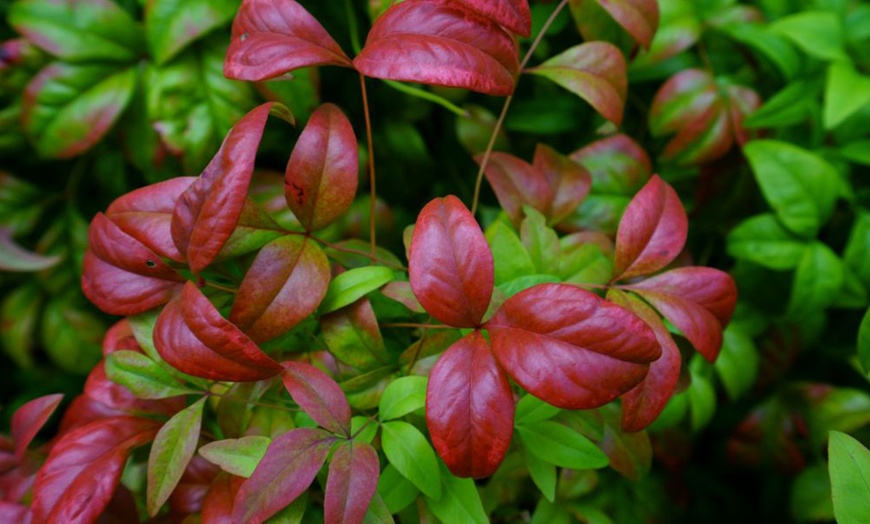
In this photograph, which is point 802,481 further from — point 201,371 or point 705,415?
point 201,371

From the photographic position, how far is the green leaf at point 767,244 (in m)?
0.89

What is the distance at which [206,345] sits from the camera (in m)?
0.54

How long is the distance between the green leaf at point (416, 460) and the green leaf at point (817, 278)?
1.86ft

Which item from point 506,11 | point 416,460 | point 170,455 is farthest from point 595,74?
point 170,455

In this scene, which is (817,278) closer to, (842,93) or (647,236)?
(842,93)

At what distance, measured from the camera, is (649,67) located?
944mm

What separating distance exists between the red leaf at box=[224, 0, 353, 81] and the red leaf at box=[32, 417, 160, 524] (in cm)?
32

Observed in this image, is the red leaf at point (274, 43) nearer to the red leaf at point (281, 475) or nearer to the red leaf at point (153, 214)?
the red leaf at point (153, 214)

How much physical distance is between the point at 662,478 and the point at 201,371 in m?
0.73

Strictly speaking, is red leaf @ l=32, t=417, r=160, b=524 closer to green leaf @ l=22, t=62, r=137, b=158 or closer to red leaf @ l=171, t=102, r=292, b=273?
red leaf @ l=171, t=102, r=292, b=273

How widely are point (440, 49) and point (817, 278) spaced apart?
0.60 metres

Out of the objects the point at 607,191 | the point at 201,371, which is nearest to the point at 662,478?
the point at 607,191

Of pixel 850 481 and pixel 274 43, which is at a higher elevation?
pixel 274 43

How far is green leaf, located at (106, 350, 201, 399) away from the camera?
2.01 feet
